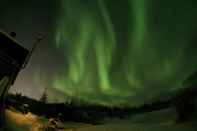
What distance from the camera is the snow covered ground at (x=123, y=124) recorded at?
1568 cm

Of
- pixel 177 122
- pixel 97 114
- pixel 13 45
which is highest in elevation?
pixel 13 45

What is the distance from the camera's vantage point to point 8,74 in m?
14.1

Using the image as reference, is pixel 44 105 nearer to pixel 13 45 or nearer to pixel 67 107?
pixel 67 107

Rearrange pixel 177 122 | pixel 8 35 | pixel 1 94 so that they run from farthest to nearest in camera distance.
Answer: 1. pixel 177 122
2. pixel 1 94
3. pixel 8 35

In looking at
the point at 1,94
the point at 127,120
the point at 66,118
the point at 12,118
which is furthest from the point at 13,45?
the point at 127,120

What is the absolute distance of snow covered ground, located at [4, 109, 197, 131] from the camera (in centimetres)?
1568

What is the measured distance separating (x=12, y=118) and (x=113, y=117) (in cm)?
656

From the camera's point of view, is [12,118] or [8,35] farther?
[12,118]

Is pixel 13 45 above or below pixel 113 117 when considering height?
above

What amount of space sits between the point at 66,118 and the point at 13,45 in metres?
7.52

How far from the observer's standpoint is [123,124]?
57.9ft

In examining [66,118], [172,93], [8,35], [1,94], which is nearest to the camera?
[8,35]

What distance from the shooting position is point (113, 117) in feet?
60.3

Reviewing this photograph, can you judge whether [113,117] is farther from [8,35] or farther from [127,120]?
[8,35]
